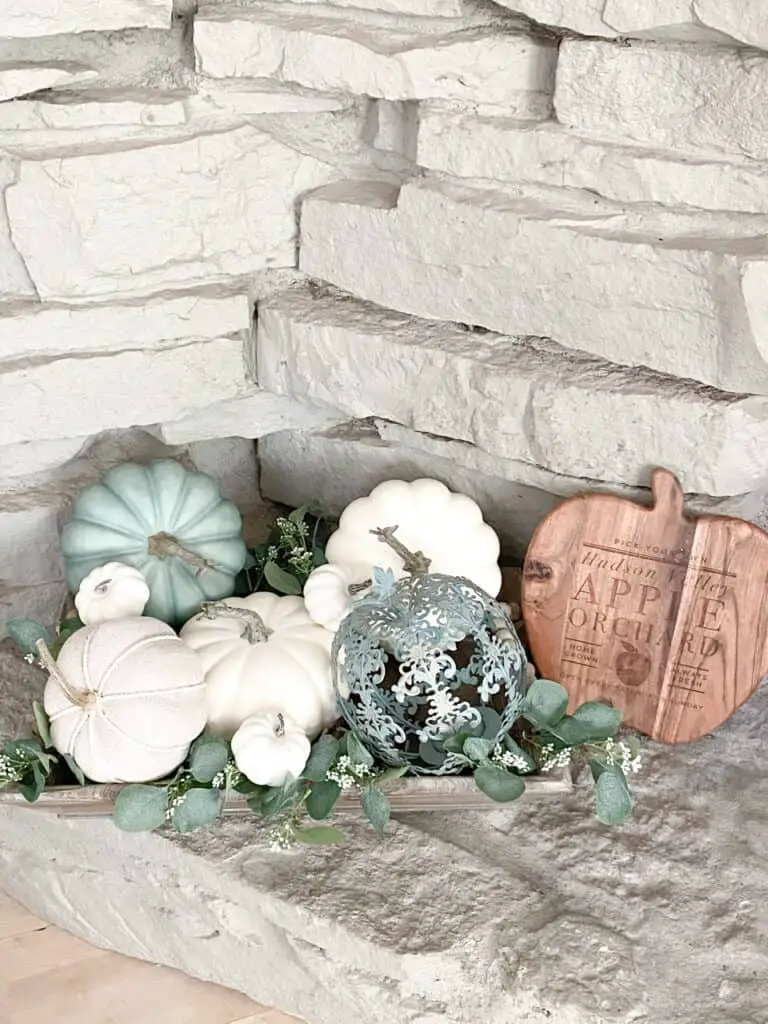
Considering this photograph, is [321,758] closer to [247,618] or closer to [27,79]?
[247,618]

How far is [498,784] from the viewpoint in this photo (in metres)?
1.32

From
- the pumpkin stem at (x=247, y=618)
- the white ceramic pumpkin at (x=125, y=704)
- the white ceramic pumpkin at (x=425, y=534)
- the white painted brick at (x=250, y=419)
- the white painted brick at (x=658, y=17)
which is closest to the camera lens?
the white painted brick at (x=658, y=17)

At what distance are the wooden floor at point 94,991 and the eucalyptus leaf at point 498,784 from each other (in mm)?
354

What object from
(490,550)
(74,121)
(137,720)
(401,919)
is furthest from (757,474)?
(74,121)

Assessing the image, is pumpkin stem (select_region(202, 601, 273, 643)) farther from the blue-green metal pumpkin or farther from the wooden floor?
the wooden floor

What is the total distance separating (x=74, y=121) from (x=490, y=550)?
26.5 inches

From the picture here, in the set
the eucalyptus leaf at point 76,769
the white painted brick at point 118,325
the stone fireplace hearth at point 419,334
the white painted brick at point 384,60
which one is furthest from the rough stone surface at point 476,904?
the white painted brick at point 384,60

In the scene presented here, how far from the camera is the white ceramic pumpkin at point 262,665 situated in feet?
4.61

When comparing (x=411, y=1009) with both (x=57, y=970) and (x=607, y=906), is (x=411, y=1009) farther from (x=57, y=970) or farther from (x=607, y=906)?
(x=57, y=970)

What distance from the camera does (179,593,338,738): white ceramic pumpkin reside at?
1406 millimetres

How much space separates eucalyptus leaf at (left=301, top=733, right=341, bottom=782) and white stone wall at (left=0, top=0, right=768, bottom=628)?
1.33ft

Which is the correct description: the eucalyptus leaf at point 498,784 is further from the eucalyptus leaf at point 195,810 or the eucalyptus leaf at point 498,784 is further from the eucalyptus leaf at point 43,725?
the eucalyptus leaf at point 43,725

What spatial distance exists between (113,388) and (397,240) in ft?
1.28

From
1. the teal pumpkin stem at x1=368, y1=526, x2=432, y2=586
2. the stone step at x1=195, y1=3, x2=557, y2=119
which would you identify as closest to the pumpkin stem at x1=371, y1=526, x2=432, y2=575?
the teal pumpkin stem at x1=368, y1=526, x2=432, y2=586
